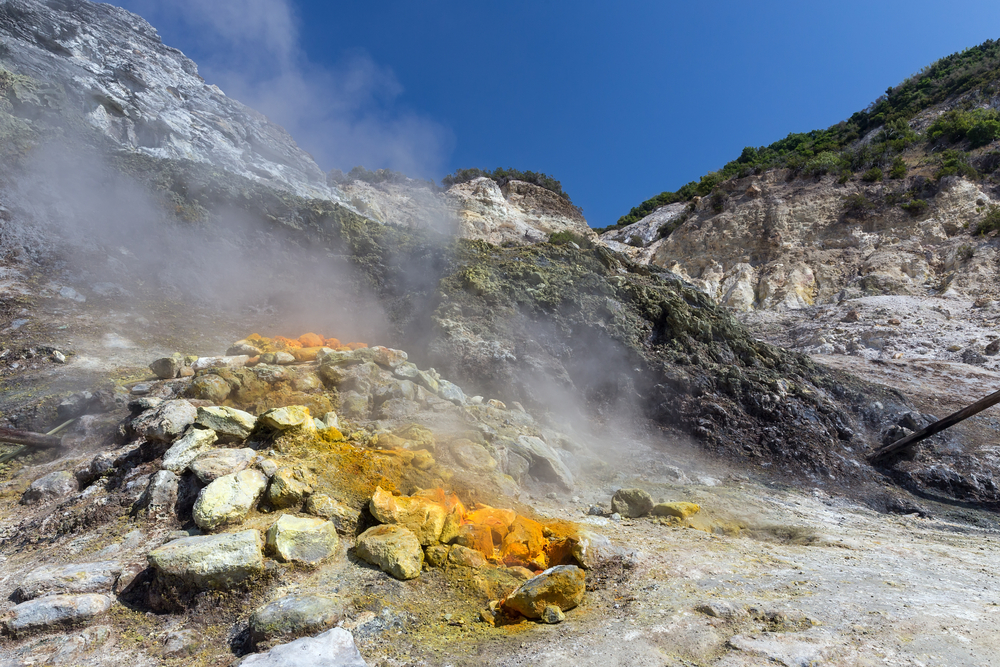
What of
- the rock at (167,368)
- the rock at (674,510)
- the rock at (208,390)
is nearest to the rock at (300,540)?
the rock at (208,390)

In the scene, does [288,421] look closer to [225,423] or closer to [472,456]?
[225,423]

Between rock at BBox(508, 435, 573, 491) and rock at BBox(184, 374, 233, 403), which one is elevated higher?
rock at BBox(184, 374, 233, 403)

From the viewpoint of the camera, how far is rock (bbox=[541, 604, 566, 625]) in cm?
338

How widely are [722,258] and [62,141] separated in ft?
89.2

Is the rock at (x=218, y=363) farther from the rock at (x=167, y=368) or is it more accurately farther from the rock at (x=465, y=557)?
the rock at (x=465, y=557)

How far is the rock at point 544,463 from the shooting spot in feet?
22.2

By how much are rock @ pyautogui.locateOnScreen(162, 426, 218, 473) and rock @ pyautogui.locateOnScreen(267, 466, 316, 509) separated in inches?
37.2

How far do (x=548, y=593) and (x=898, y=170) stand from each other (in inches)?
1205

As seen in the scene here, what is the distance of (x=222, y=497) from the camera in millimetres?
3957

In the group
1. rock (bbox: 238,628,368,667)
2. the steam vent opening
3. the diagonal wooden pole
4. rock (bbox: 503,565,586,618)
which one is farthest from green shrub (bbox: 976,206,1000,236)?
rock (bbox: 238,628,368,667)

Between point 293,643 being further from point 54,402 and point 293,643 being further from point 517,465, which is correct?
point 54,402

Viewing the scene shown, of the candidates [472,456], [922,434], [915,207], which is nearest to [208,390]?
[472,456]

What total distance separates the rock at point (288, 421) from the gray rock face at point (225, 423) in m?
0.17

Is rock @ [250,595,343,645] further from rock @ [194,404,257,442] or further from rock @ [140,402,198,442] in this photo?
rock @ [140,402,198,442]
